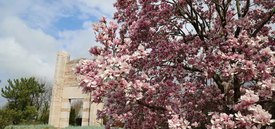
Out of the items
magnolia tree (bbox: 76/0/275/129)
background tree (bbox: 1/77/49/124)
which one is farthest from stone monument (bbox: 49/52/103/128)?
magnolia tree (bbox: 76/0/275/129)

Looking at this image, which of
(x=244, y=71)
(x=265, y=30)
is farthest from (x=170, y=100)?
(x=265, y=30)

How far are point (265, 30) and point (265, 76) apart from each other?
2577mm

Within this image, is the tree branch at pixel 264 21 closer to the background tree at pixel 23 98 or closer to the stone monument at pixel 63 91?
A: the stone monument at pixel 63 91

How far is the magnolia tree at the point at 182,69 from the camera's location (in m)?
5.75

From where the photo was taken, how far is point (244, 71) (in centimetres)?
598

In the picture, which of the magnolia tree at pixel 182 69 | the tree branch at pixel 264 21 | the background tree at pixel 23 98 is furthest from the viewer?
the background tree at pixel 23 98

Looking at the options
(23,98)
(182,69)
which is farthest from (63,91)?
(182,69)

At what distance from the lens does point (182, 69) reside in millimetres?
7418

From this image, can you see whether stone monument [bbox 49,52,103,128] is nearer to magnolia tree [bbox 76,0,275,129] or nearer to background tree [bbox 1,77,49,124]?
background tree [bbox 1,77,49,124]

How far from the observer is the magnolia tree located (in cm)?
575

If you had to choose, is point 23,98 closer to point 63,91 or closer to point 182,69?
point 63,91

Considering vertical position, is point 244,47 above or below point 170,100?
above

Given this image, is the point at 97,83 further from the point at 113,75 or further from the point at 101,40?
the point at 101,40

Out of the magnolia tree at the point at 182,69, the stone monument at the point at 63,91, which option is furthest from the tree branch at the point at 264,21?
the stone monument at the point at 63,91
